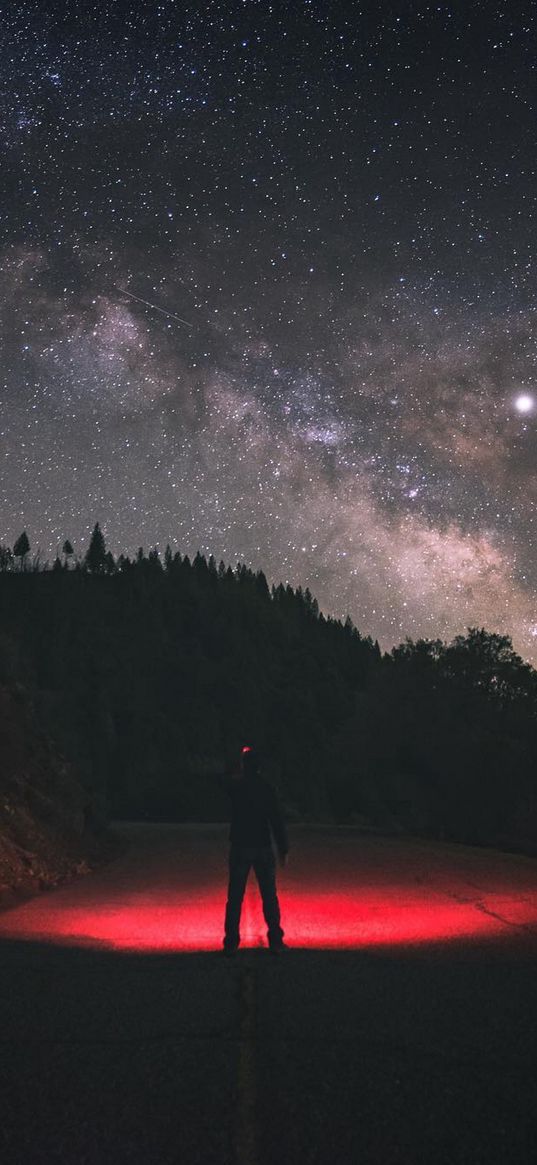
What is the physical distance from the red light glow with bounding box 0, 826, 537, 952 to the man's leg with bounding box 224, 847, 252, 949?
346 millimetres

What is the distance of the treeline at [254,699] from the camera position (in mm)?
40844

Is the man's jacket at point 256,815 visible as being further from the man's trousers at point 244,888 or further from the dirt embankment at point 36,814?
the dirt embankment at point 36,814

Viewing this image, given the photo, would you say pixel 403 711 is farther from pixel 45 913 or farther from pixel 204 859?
pixel 45 913

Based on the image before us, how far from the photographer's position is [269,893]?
25.6 feet

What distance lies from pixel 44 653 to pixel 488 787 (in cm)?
10776

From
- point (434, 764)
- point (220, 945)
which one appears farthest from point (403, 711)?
point (220, 945)

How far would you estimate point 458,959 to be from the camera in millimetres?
6535

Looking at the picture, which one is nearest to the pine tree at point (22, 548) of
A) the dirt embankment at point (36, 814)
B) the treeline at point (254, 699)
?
the treeline at point (254, 699)

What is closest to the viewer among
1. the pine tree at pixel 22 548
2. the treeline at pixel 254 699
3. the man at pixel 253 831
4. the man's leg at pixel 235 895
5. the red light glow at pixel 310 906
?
the man's leg at pixel 235 895

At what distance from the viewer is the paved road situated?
3.08 m

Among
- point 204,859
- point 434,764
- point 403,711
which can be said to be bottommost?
point 204,859

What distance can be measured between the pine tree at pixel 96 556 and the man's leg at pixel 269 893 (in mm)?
177054

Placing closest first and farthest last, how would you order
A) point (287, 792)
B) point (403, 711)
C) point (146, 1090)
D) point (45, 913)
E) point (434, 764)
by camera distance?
point (146, 1090) → point (45, 913) → point (434, 764) → point (403, 711) → point (287, 792)

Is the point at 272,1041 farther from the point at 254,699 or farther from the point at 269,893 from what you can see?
the point at 254,699
